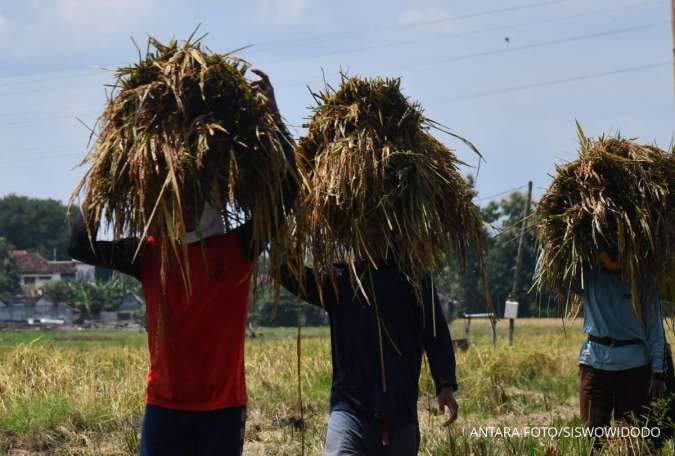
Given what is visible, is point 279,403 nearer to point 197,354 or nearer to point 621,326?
point 621,326

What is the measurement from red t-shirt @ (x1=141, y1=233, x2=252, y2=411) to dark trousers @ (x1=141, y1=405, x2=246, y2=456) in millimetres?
36

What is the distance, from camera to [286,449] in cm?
691

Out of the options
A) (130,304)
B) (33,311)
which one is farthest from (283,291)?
(130,304)

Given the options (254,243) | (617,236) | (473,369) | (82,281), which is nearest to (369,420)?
(254,243)

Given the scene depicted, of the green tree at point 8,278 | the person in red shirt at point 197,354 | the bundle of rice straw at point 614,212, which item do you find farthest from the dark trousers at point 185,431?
the green tree at point 8,278

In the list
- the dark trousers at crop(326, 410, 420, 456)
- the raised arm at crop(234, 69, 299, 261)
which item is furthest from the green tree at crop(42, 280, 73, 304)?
the raised arm at crop(234, 69, 299, 261)

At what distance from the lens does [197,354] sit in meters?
3.62

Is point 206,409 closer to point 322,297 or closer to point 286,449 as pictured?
point 322,297

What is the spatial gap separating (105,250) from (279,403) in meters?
5.59

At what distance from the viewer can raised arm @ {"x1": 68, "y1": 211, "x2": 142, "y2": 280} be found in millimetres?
3746

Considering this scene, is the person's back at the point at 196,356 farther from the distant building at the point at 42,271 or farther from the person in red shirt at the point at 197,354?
the distant building at the point at 42,271

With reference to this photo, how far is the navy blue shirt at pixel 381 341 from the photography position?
417cm

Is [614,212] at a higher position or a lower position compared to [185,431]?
higher

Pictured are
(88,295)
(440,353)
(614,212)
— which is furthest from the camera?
(88,295)
